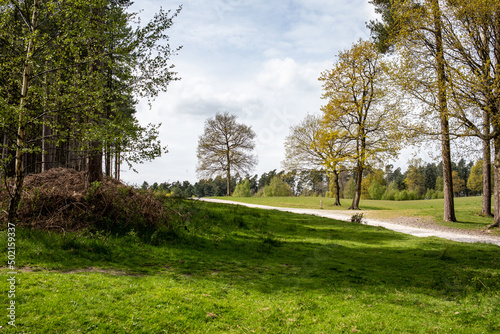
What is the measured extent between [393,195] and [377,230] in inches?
1991

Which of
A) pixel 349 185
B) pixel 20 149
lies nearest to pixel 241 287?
pixel 20 149

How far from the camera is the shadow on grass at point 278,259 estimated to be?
6.18 metres

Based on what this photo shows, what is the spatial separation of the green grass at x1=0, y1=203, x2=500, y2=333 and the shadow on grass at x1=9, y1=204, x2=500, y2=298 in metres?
0.03

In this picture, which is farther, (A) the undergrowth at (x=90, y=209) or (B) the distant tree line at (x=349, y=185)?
(B) the distant tree line at (x=349, y=185)

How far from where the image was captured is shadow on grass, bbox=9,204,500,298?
20.3 ft

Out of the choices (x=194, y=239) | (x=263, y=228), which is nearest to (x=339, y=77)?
(x=263, y=228)

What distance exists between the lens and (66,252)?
6566 millimetres

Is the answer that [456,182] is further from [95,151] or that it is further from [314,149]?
[95,151]

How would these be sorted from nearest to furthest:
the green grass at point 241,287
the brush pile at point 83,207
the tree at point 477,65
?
the green grass at point 241,287, the brush pile at point 83,207, the tree at point 477,65

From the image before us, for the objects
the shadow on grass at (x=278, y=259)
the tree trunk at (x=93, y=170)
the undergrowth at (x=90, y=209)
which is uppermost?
the tree trunk at (x=93, y=170)

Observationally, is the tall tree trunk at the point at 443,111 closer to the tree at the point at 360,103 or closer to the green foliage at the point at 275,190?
the tree at the point at 360,103

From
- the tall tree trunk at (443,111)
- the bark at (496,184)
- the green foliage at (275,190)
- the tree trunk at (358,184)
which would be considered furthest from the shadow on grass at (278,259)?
the green foliage at (275,190)

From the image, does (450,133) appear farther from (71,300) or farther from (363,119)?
(71,300)

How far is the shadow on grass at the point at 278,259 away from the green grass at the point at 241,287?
0.09 ft
